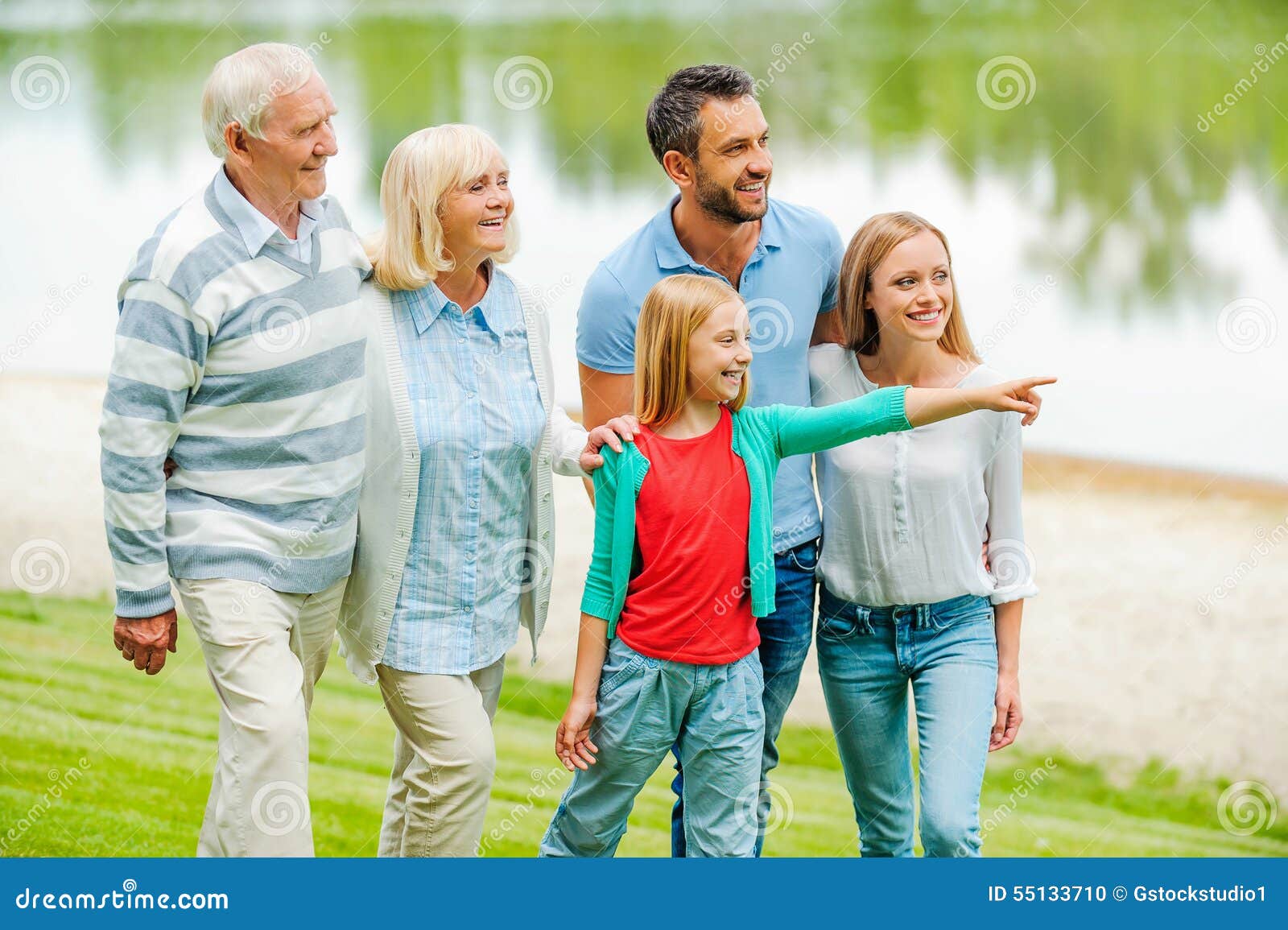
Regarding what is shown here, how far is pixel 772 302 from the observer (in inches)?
118

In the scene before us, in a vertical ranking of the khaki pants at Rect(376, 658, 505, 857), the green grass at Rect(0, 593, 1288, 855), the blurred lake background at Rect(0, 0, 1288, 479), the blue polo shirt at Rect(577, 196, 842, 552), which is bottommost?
the green grass at Rect(0, 593, 1288, 855)

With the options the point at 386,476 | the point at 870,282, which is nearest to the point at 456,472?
the point at 386,476

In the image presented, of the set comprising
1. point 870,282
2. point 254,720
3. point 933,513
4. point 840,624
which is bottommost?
point 254,720

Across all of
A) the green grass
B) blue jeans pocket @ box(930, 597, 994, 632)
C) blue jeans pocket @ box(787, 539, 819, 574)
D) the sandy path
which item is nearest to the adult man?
blue jeans pocket @ box(787, 539, 819, 574)

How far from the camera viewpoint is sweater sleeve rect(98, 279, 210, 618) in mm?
2486

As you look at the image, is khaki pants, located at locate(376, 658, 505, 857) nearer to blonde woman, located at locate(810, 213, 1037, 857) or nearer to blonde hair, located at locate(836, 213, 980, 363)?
blonde woman, located at locate(810, 213, 1037, 857)

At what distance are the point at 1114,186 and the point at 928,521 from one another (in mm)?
10249

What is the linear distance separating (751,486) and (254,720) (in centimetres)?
102

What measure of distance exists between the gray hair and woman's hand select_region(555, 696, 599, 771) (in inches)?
47.5

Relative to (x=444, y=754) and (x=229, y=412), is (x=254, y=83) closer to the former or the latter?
(x=229, y=412)

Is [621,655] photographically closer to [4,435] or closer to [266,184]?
[266,184]

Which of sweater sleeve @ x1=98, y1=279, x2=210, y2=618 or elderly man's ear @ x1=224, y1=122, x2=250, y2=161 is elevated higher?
elderly man's ear @ x1=224, y1=122, x2=250, y2=161

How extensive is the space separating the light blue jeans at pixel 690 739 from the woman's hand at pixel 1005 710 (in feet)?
1.62

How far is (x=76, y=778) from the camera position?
4773 millimetres
